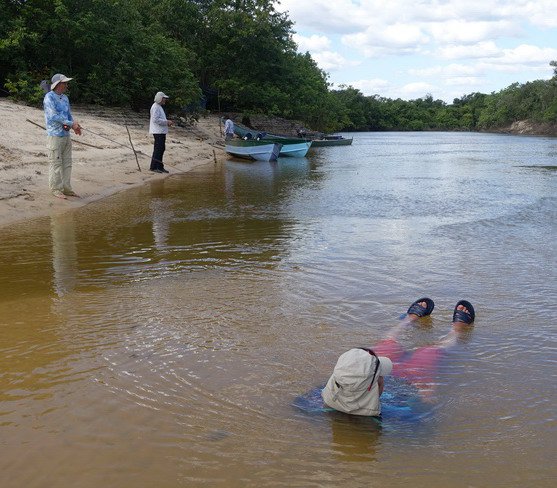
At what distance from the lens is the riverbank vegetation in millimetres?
22562

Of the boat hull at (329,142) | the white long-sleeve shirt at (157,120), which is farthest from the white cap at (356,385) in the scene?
the boat hull at (329,142)

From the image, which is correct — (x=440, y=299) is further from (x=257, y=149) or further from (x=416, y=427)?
(x=257, y=149)

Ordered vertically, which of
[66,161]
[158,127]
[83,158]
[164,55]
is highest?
[164,55]

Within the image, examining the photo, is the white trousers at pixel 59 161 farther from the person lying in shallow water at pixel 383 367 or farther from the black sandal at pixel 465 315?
the black sandal at pixel 465 315

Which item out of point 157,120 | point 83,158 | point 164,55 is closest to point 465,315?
point 83,158

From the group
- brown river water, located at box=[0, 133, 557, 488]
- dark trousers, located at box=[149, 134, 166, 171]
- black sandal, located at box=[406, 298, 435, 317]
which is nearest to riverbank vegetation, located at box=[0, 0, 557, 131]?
dark trousers, located at box=[149, 134, 166, 171]

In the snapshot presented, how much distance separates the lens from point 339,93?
12194 cm

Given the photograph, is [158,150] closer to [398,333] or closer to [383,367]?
[398,333]

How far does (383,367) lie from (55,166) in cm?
885

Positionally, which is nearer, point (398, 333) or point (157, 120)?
point (398, 333)

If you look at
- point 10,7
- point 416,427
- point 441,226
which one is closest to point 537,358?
point 416,427

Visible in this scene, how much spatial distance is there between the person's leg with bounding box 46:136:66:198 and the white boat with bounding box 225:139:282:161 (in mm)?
13853

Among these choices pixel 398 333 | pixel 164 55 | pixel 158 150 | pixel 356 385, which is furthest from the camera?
pixel 164 55

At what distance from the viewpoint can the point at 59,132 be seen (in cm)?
1081
